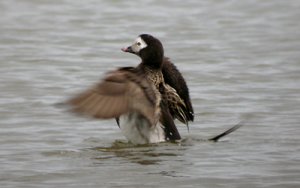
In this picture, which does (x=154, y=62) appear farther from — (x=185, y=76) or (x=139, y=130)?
(x=185, y=76)

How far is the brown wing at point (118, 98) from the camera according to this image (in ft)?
25.7

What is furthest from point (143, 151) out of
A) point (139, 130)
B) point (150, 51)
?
point (150, 51)

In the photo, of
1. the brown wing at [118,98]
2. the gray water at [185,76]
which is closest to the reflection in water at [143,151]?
the gray water at [185,76]

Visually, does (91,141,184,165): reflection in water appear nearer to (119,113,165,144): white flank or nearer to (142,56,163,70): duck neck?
(119,113,165,144): white flank

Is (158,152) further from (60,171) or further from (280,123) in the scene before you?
(280,123)

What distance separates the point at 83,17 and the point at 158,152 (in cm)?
786

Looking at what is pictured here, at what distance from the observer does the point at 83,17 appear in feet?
52.7

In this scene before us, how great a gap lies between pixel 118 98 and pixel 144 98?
10.6 inches

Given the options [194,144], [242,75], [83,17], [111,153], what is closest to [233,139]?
[194,144]

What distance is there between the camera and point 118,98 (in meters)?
8.04

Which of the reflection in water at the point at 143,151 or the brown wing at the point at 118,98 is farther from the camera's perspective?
the reflection in water at the point at 143,151

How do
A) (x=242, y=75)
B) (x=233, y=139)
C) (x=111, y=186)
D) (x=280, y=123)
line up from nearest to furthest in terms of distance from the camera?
1. (x=111, y=186)
2. (x=233, y=139)
3. (x=280, y=123)
4. (x=242, y=75)

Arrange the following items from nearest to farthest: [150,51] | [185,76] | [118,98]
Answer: [118,98], [150,51], [185,76]

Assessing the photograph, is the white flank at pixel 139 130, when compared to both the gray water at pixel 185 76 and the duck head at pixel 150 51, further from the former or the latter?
the duck head at pixel 150 51
